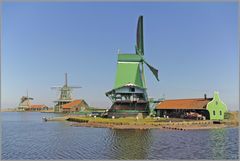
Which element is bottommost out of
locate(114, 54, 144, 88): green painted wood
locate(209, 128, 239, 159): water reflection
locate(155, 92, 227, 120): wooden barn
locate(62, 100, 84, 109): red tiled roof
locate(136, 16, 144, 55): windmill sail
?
locate(209, 128, 239, 159): water reflection

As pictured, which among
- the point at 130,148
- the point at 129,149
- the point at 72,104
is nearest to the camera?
the point at 129,149

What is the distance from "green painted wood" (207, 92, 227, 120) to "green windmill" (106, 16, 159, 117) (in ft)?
21.2

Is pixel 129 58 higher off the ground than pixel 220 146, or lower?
higher

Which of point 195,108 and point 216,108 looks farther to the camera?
point 195,108

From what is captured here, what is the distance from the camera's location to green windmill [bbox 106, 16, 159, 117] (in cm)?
3278

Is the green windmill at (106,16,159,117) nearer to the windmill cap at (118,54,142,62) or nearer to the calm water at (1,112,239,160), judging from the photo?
the windmill cap at (118,54,142,62)

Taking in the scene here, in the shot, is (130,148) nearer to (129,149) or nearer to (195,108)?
(129,149)

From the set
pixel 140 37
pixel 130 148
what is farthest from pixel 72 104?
pixel 130 148

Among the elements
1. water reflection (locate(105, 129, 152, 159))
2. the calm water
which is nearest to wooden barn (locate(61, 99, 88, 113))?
the calm water

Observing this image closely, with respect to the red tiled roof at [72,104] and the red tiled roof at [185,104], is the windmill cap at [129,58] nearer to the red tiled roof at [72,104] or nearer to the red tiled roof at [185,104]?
the red tiled roof at [185,104]

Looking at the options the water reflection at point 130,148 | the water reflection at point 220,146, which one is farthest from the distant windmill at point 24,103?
the water reflection at point 220,146

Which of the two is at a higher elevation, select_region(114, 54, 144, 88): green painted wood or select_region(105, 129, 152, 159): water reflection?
select_region(114, 54, 144, 88): green painted wood

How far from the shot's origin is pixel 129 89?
108ft

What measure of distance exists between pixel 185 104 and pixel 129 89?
6107 millimetres
